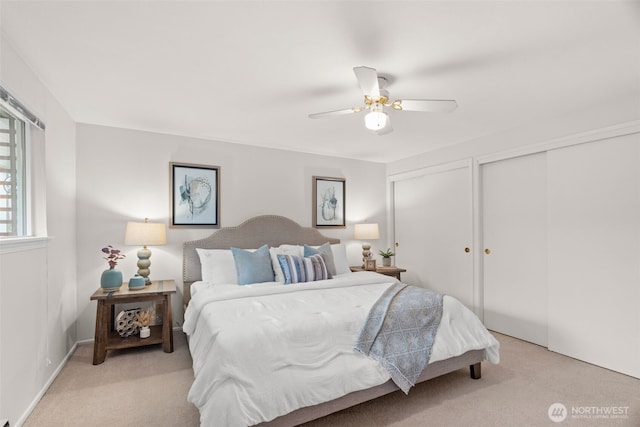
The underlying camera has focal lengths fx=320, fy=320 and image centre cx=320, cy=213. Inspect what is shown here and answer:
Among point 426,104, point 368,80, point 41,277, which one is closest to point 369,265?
point 426,104

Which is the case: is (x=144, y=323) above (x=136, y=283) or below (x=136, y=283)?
below

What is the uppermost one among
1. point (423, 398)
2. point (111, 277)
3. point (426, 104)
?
point (426, 104)

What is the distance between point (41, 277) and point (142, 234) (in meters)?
0.97

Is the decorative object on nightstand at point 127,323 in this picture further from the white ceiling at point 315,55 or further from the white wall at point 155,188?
the white ceiling at point 315,55

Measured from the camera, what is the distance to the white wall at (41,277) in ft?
6.15

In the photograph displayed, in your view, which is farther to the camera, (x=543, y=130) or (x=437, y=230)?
(x=437, y=230)

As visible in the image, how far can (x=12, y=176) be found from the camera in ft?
7.19

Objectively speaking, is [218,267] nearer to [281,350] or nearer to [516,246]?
[281,350]

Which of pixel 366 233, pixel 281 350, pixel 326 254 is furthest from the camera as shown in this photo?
pixel 366 233

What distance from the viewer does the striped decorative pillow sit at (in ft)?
10.9

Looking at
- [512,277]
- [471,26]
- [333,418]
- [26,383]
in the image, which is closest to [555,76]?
[471,26]

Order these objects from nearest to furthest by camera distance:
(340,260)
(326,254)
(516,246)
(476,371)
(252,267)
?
(476,371)
(252,267)
(516,246)
(326,254)
(340,260)

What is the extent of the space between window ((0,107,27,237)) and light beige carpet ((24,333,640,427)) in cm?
127

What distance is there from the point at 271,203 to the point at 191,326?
205cm
